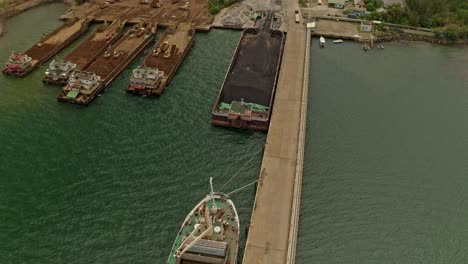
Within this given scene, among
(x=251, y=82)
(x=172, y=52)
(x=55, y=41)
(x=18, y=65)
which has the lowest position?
(x=18, y=65)

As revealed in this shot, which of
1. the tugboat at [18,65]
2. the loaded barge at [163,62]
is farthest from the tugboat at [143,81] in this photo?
the tugboat at [18,65]

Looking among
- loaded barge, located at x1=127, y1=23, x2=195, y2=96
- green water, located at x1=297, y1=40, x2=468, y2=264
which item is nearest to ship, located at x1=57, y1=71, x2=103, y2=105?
loaded barge, located at x1=127, y1=23, x2=195, y2=96

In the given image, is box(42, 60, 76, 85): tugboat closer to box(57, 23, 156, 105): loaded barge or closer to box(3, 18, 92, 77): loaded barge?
box(57, 23, 156, 105): loaded barge

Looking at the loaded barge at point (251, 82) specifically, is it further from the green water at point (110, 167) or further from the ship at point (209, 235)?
the ship at point (209, 235)

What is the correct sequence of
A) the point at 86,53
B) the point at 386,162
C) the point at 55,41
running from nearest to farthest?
the point at 386,162, the point at 86,53, the point at 55,41

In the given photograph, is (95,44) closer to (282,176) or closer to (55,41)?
(55,41)

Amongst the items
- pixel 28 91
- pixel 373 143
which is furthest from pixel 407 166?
pixel 28 91

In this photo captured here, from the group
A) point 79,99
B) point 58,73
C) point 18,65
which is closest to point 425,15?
point 79,99
